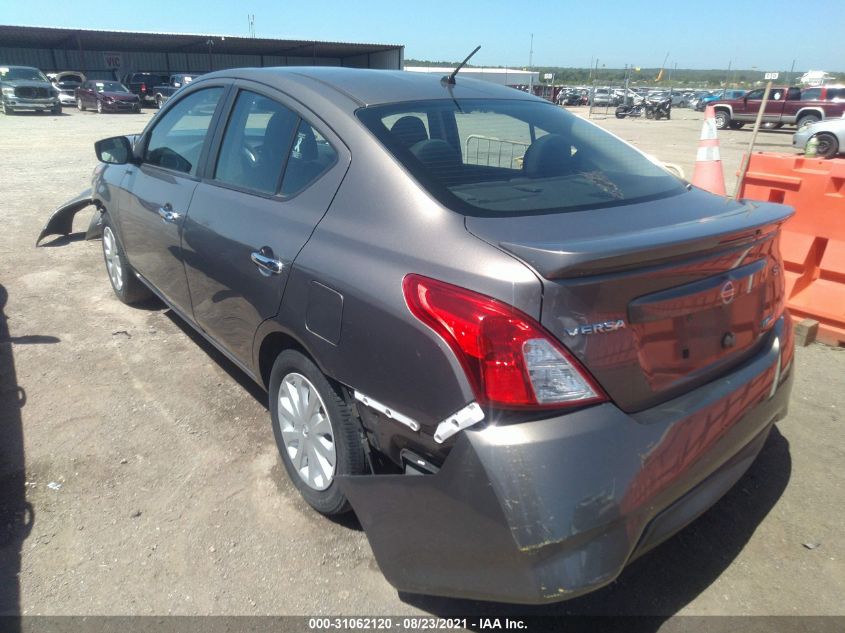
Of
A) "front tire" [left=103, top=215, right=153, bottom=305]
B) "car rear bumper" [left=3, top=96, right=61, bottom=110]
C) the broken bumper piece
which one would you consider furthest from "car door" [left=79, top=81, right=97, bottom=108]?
"front tire" [left=103, top=215, right=153, bottom=305]

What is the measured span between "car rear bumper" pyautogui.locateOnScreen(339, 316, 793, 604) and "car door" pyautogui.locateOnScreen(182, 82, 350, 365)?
1.05 m

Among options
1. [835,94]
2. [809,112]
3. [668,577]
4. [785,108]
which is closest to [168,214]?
[668,577]

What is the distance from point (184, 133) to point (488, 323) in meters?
2.79

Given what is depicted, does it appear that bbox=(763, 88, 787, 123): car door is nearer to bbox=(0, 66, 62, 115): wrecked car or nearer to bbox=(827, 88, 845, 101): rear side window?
bbox=(827, 88, 845, 101): rear side window

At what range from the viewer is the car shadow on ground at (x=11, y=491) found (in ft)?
7.52

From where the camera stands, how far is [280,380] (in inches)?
107

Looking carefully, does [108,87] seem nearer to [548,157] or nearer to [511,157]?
[511,157]

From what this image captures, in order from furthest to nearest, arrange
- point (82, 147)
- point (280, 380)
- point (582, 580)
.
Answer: point (82, 147)
point (280, 380)
point (582, 580)

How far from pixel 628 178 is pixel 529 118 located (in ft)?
2.12

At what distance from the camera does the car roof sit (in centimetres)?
261

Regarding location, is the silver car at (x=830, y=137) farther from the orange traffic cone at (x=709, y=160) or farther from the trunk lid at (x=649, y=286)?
the trunk lid at (x=649, y=286)

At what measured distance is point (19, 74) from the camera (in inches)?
1069

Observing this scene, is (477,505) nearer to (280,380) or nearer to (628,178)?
(280,380)

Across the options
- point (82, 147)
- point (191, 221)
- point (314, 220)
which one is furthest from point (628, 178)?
point (82, 147)
